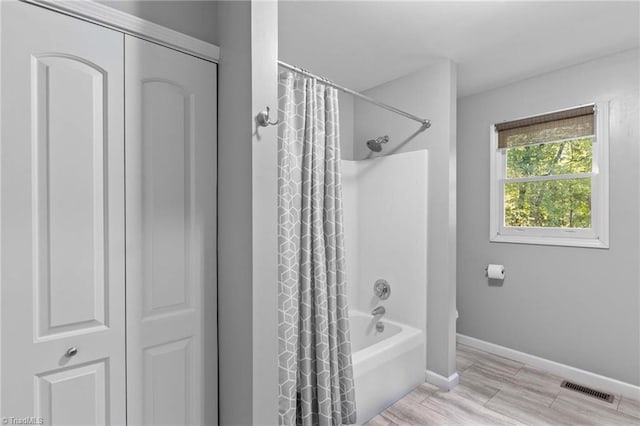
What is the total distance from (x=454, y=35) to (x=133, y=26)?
1.88m

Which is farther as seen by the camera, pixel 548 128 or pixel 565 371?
pixel 548 128

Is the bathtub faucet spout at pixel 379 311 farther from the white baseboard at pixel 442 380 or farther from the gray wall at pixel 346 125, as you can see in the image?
the gray wall at pixel 346 125

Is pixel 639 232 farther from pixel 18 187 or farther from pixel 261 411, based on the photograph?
pixel 18 187

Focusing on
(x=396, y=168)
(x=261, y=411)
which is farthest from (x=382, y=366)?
(x=396, y=168)

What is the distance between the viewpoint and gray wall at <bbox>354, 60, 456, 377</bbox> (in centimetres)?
245

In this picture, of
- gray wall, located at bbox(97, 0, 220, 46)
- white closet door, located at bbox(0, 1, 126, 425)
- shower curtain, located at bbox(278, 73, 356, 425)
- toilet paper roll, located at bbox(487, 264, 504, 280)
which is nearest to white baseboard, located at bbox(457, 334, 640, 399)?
toilet paper roll, located at bbox(487, 264, 504, 280)

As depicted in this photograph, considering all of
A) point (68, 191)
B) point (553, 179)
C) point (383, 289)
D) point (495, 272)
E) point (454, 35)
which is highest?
point (454, 35)

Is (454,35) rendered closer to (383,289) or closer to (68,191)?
(383,289)

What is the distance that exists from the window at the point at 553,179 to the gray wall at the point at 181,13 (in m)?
2.59

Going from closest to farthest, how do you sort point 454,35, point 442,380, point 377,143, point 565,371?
point 454,35
point 442,380
point 565,371
point 377,143

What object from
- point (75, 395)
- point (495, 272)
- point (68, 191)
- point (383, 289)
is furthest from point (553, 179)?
point (75, 395)

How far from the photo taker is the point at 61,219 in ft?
3.65

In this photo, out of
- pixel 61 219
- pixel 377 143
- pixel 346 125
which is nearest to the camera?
A: pixel 61 219

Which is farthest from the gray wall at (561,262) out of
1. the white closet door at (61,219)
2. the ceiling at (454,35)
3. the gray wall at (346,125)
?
the white closet door at (61,219)
